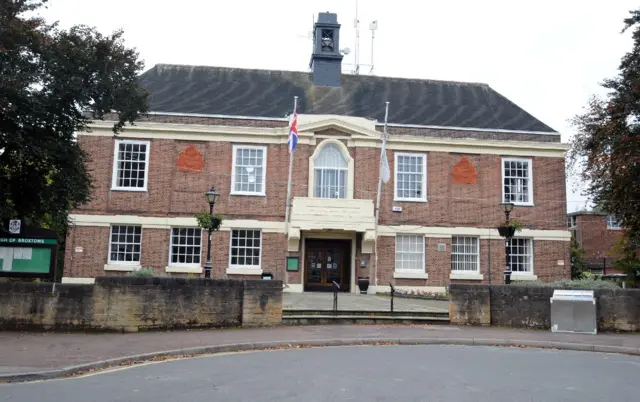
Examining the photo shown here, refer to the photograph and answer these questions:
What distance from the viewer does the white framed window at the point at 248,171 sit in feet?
92.4

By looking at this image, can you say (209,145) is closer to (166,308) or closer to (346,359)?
(166,308)

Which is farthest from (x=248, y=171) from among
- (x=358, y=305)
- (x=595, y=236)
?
(x=595, y=236)

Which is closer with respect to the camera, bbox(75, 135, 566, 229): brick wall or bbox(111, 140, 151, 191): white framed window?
bbox(75, 135, 566, 229): brick wall

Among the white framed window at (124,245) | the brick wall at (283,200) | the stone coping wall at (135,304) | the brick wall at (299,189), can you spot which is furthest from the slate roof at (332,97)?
the stone coping wall at (135,304)

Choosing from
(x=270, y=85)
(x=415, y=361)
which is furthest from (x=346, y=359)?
(x=270, y=85)

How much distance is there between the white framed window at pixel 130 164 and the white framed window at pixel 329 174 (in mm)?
7962

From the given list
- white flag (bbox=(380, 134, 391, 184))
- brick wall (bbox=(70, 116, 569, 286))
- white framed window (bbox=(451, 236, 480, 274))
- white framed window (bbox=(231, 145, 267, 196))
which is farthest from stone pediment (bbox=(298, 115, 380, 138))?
white framed window (bbox=(451, 236, 480, 274))

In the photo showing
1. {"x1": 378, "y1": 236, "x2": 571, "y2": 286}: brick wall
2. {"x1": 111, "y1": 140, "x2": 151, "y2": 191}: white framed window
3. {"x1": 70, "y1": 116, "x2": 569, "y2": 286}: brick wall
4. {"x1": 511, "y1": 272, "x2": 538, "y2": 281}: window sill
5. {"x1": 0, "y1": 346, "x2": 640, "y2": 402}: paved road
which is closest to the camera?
{"x1": 0, "y1": 346, "x2": 640, "y2": 402}: paved road

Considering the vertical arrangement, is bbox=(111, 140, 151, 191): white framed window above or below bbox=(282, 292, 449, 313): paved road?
above

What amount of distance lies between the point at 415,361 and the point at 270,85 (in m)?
23.3

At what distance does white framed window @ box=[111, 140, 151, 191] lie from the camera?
2780cm

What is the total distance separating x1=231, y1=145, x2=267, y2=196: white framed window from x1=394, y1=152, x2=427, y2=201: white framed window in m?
6.46

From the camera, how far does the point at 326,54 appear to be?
106ft

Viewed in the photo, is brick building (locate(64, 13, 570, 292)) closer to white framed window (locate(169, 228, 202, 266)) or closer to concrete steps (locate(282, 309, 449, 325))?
white framed window (locate(169, 228, 202, 266))
